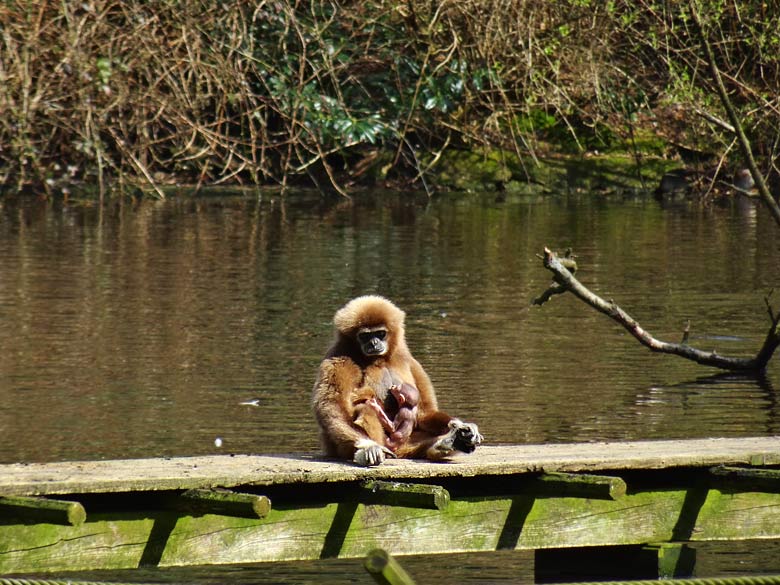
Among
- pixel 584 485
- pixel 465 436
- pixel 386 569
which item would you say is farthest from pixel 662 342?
pixel 386 569

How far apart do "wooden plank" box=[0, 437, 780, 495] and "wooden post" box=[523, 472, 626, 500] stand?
81 mm

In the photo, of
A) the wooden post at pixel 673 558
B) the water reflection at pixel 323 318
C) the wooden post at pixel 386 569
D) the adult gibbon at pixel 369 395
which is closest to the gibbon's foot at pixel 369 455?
the adult gibbon at pixel 369 395

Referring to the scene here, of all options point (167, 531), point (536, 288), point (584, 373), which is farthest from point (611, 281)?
point (167, 531)

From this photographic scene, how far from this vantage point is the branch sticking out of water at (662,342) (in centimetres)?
1188

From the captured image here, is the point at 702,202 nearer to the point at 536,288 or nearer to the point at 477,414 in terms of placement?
the point at 536,288

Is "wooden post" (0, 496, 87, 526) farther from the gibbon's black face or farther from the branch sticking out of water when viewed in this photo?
Answer: the branch sticking out of water

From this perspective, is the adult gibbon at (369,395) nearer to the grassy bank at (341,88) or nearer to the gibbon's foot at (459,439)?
the gibbon's foot at (459,439)

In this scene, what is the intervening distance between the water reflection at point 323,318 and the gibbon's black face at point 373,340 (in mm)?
3110

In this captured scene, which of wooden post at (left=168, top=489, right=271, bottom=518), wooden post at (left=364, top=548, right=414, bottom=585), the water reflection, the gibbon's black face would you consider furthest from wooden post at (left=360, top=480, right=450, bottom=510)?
wooden post at (left=364, top=548, right=414, bottom=585)

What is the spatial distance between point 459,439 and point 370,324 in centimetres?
68

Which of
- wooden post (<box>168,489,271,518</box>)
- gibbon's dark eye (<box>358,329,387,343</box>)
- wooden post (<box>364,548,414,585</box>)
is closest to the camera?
wooden post (<box>364,548,414,585</box>)

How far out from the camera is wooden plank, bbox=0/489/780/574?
655 centimetres

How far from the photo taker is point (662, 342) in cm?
1306

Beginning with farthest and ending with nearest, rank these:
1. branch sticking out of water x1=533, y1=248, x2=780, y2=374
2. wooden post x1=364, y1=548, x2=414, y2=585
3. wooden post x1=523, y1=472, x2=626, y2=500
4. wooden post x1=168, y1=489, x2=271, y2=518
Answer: branch sticking out of water x1=533, y1=248, x2=780, y2=374 → wooden post x1=523, y1=472, x2=626, y2=500 → wooden post x1=168, y1=489, x2=271, y2=518 → wooden post x1=364, y1=548, x2=414, y2=585
